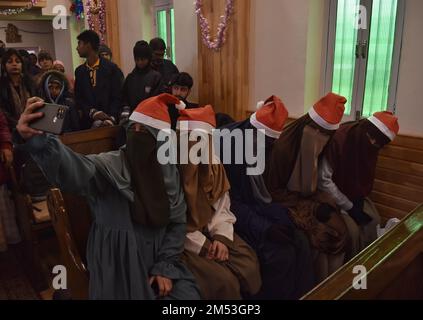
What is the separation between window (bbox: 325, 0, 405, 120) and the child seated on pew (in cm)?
251

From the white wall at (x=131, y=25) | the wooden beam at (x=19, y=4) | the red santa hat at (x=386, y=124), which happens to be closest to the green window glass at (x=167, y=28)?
the white wall at (x=131, y=25)

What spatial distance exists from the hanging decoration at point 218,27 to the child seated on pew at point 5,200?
2105mm

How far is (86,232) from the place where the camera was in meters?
1.83

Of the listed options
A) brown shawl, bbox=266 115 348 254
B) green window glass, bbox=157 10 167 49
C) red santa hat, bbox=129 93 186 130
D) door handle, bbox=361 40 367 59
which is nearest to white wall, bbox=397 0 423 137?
door handle, bbox=361 40 367 59

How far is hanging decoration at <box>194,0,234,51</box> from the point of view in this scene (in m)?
3.64

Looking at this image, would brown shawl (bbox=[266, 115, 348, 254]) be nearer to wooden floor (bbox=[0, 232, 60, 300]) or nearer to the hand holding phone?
the hand holding phone

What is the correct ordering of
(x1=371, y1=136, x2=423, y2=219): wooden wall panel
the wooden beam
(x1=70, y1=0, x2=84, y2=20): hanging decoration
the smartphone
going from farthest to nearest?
the wooden beam < (x1=70, y1=0, x2=84, y2=20): hanging decoration < (x1=371, y1=136, x2=423, y2=219): wooden wall panel < the smartphone

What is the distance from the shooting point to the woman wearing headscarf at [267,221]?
6.48 ft

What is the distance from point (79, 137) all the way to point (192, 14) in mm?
2148

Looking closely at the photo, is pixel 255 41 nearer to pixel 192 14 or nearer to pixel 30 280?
pixel 192 14

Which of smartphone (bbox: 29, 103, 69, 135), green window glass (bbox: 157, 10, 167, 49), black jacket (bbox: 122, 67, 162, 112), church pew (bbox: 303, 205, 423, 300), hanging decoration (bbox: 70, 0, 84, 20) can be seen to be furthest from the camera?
hanging decoration (bbox: 70, 0, 84, 20)

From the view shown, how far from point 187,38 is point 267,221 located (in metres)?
2.95

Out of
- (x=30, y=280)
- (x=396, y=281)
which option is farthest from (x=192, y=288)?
(x=30, y=280)

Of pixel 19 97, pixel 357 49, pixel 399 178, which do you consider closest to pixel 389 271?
pixel 399 178
